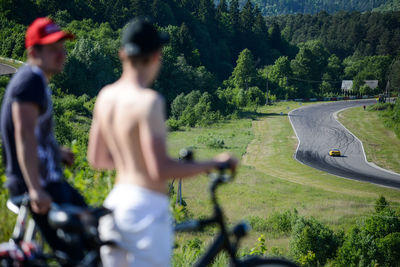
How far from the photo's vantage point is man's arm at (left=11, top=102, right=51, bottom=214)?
2543mm

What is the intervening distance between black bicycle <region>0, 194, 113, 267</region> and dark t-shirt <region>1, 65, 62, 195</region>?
0.19 metres

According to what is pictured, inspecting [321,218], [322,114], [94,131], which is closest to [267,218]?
[321,218]

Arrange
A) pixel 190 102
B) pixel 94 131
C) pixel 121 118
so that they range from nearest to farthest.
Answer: pixel 121 118 < pixel 94 131 < pixel 190 102

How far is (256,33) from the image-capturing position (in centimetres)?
13025

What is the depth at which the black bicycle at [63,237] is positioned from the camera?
92.3 inches

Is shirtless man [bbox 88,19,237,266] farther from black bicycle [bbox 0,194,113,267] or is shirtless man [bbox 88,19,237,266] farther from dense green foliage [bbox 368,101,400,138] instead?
dense green foliage [bbox 368,101,400,138]

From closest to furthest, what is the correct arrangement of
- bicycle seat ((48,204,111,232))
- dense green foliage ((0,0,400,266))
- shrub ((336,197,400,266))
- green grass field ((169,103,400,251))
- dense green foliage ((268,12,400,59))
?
bicycle seat ((48,204,111,232))
shrub ((336,197,400,266))
dense green foliage ((0,0,400,266))
green grass field ((169,103,400,251))
dense green foliage ((268,12,400,59))

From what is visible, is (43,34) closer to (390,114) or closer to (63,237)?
(63,237)

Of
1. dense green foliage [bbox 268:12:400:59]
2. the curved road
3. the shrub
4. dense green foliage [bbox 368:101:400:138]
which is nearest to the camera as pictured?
the shrub

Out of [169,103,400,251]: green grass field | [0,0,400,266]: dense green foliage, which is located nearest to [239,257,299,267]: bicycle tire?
[0,0,400,266]: dense green foliage

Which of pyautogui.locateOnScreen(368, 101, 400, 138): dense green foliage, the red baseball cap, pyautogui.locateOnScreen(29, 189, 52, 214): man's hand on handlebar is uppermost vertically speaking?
the red baseball cap

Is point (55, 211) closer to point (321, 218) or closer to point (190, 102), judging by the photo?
point (321, 218)

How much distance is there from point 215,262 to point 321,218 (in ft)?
93.7

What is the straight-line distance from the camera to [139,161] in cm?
232
